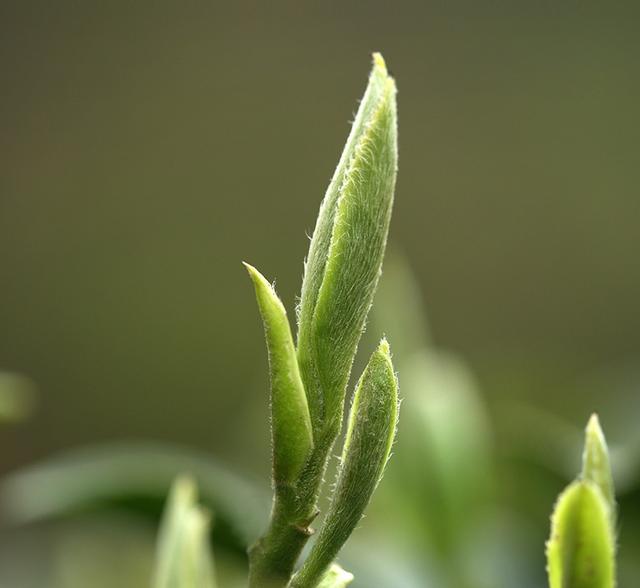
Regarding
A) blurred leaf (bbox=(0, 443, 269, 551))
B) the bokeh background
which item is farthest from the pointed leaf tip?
the bokeh background

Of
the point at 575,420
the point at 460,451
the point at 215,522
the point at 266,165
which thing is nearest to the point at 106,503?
the point at 215,522

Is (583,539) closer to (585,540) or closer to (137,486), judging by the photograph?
(585,540)

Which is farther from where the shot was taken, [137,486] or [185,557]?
[137,486]

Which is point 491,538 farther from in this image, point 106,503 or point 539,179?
point 539,179

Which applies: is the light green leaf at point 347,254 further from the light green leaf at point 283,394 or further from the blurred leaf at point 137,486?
the blurred leaf at point 137,486

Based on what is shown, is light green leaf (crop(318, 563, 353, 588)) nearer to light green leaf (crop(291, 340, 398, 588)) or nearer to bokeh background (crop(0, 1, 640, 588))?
light green leaf (crop(291, 340, 398, 588))

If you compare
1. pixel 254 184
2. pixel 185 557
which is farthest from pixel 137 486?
pixel 254 184

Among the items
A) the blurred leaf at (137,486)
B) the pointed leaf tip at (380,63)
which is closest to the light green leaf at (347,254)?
the pointed leaf tip at (380,63)
